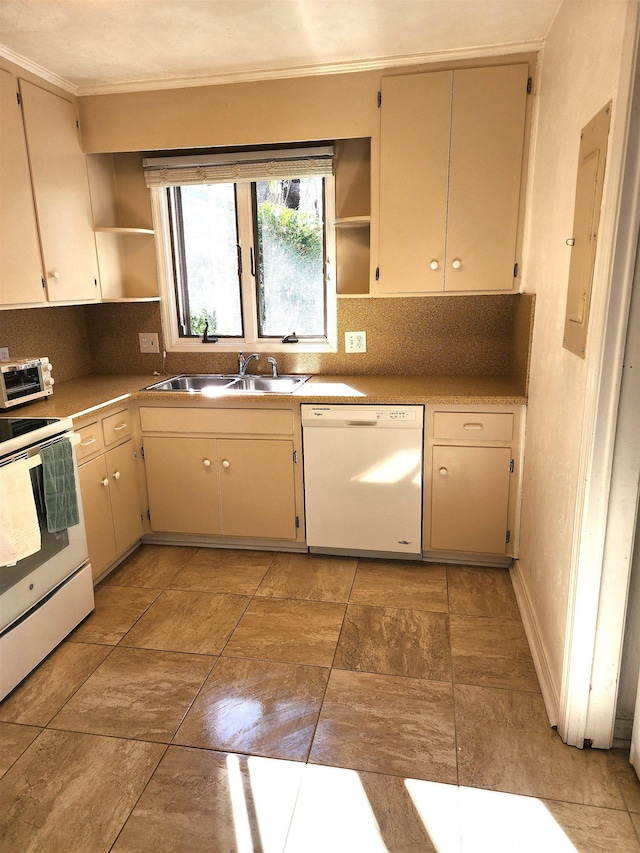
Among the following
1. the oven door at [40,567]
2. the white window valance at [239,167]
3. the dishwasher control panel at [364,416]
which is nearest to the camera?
the oven door at [40,567]

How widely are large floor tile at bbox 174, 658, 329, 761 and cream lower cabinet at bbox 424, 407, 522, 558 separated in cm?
101

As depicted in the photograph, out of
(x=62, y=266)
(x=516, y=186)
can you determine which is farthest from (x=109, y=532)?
(x=516, y=186)

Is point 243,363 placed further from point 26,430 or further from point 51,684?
point 51,684

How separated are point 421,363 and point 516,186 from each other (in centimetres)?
100

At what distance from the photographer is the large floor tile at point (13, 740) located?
180 centimetres

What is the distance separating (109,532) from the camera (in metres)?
2.81

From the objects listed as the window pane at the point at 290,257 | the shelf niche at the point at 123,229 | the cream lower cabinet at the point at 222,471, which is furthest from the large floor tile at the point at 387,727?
the shelf niche at the point at 123,229

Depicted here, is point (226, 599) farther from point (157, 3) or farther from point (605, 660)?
point (157, 3)

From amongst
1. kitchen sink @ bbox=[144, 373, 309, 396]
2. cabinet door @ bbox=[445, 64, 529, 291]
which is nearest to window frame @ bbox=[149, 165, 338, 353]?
kitchen sink @ bbox=[144, 373, 309, 396]

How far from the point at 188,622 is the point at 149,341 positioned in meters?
1.72

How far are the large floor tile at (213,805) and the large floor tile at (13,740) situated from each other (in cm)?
47

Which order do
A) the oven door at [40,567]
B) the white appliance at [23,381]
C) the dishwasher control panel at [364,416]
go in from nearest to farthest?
the oven door at [40,567] → the white appliance at [23,381] → the dishwasher control panel at [364,416]

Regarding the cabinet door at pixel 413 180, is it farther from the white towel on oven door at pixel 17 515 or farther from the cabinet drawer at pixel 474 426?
the white towel on oven door at pixel 17 515

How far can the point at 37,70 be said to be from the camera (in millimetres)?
2605
